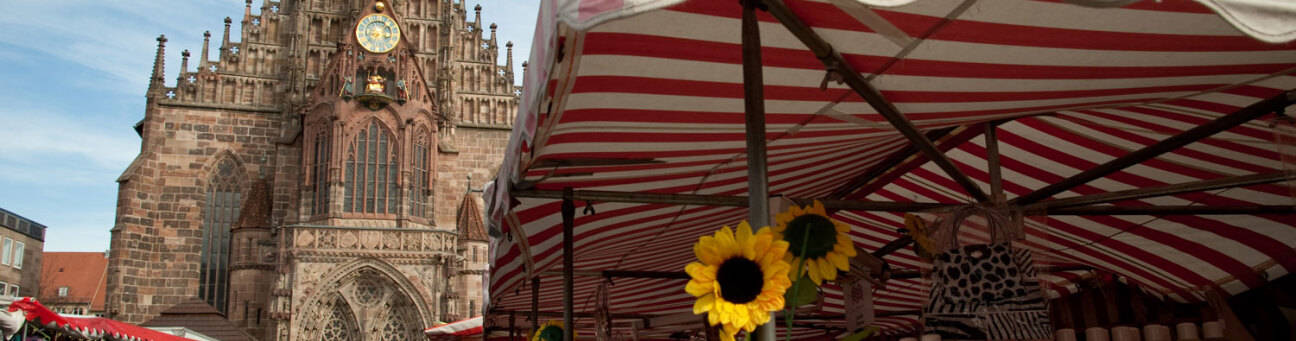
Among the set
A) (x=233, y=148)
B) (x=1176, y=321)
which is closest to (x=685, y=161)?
(x=1176, y=321)

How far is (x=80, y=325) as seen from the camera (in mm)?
10281

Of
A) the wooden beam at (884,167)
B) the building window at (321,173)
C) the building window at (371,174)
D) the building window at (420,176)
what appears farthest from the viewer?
the building window at (420,176)

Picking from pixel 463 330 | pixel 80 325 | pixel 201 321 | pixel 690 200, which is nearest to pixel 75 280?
pixel 201 321

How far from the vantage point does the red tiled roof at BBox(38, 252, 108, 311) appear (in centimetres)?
4375

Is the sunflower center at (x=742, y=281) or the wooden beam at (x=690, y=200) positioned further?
the wooden beam at (x=690, y=200)

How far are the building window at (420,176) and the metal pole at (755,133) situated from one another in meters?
22.7

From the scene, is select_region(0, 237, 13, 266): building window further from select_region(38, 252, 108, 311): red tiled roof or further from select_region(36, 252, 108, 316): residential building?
select_region(38, 252, 108, 311): red tiled roof

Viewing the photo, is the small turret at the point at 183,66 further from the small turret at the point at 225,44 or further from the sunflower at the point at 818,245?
the sunflower at the point at 818,245

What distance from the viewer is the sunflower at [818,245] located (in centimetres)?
272

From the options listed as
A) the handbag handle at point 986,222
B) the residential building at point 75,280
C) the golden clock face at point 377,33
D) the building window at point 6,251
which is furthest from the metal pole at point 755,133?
the residential building at point 75,280

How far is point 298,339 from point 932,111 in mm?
21300

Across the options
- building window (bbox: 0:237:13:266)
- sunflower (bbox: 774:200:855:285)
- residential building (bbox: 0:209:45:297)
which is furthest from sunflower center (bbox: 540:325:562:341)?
building window (bbox: 0:237:13:266)

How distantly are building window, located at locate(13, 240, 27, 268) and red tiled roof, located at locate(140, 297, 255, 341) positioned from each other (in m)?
22.8

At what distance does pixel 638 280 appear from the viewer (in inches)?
302
